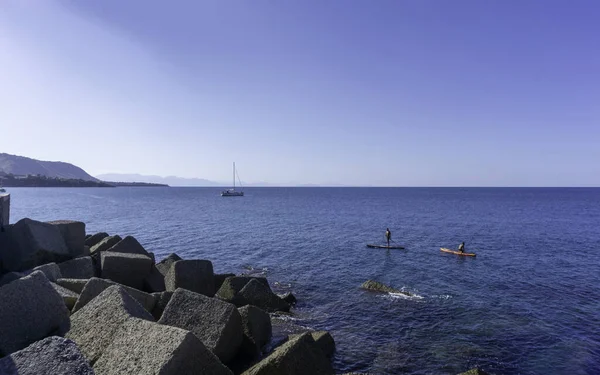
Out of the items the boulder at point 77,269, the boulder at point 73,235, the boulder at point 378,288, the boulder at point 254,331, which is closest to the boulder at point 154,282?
the boulder at point 77,269

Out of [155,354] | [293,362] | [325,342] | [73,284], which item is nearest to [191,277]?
[73,284]

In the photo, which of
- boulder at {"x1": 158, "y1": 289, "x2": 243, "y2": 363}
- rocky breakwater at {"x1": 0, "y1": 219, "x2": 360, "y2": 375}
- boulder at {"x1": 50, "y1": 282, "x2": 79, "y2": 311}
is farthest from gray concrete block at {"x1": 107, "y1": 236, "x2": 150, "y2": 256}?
boulder at {"x1": 158, "y1": 289, "x2": 243, "y2": 363}

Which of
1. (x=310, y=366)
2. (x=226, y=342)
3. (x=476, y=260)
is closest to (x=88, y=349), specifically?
(x=226, y=342)

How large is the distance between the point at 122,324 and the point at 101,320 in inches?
32.4

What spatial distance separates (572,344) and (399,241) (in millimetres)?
26314

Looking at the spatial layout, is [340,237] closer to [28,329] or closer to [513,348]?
[513,348]

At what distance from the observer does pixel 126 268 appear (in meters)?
14.1

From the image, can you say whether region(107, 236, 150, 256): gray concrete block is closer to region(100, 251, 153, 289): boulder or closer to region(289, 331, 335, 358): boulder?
region(100, 251, 153, 289): boulder

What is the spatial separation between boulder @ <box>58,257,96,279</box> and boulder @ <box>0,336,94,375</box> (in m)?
9.27

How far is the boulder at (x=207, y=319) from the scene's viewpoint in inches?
353

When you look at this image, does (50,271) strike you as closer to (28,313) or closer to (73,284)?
(73,284)

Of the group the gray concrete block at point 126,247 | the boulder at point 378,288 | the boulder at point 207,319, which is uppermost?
the gray concrete block at point 126,247

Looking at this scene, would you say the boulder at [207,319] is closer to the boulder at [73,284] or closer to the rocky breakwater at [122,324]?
the rocky breakwater at [122,324]

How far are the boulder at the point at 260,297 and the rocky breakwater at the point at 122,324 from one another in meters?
1.52
